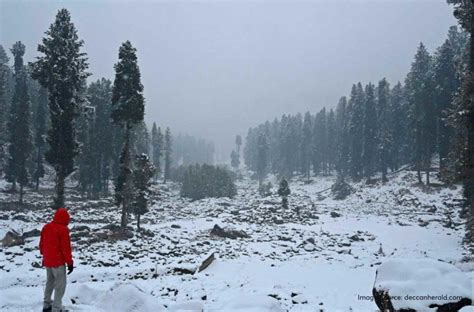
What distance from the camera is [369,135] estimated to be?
6431cm

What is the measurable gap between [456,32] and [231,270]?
2687 inches

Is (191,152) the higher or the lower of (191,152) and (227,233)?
the higher

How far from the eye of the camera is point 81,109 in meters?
25.7

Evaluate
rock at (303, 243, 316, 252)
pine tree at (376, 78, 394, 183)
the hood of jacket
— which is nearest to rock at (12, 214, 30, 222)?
rock at (303, 243, 316, 252)

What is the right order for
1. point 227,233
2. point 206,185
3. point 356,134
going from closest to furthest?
point 227,233 < point 206,185 < point 356,134

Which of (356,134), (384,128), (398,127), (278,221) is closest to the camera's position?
(278,221)

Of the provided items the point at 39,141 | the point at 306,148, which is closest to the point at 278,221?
the point at 39,141

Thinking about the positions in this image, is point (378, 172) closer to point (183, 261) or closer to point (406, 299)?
point (183, 261)

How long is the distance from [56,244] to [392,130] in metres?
64.2

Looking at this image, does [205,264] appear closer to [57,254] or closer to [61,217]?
[57,254]

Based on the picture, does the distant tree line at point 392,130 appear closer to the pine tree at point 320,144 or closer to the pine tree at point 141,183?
the pine tree at point 320,144

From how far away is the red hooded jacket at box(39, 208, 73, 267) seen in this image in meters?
7.87

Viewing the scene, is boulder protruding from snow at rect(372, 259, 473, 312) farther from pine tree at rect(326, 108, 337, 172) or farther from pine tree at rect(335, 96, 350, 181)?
pine tree at rect(326, 108, 337, 172)

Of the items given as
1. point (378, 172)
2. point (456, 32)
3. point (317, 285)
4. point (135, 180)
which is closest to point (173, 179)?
point (378, 172)
